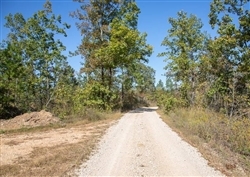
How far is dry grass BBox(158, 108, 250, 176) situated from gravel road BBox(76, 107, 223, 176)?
1.41 feet

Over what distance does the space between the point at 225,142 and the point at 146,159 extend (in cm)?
370

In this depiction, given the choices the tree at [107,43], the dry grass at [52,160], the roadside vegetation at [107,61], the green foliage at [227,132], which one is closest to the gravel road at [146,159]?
the dry grass at [52,160]

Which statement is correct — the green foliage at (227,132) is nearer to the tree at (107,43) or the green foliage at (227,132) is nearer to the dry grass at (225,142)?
the dry grass at (225,142)

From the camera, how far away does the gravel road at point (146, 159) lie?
689 cm

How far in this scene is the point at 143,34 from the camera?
2812cm

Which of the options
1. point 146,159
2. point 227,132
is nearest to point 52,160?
point 146,159

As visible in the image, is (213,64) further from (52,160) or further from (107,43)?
(52,160)

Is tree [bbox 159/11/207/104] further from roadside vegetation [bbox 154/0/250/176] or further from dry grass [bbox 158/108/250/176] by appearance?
dry grass [bbox 158/108/250/176]

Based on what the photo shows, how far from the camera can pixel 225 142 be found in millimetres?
9570

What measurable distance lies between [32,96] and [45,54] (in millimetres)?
4886

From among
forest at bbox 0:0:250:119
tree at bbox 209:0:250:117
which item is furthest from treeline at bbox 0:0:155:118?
tree at bbox 209:0:250:117

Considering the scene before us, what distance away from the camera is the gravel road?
6.89m

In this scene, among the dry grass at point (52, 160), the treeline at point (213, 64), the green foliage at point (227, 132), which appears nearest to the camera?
the dry grass at point (52, 160)

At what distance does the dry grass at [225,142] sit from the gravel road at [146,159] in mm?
429
